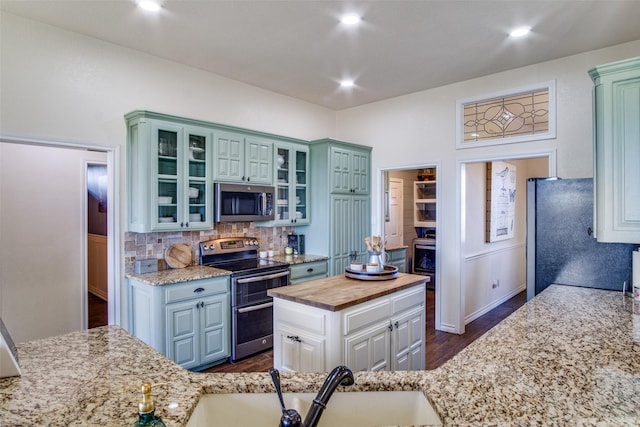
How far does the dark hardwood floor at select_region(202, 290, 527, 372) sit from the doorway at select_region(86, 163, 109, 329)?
2.73 metres

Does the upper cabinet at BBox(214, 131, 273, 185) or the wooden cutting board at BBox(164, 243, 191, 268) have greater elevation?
the upper cabinet at BBox(214, 131, 273, 185)

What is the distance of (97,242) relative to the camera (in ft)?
19.4

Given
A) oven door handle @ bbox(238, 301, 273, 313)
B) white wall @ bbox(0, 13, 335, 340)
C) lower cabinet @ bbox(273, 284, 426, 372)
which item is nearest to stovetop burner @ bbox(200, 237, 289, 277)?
oven door handle @ bbox(238, 301, 273, 313)

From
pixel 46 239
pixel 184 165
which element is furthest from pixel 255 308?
pixel 46 239

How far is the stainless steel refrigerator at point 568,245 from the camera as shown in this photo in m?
2.67

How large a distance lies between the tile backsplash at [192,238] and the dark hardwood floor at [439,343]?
46.2 inches

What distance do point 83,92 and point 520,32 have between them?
377 centimetres

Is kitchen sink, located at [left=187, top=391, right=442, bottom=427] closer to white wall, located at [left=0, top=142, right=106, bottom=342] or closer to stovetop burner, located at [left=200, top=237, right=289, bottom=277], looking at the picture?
stovetop burner, located at [left=200, top=237, right=289, bottom=277]

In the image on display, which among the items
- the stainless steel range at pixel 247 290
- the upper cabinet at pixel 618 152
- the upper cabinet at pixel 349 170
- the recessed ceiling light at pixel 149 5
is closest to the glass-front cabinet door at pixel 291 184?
the upper cabinet at pixel 349 170

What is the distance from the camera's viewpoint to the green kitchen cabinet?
3.33m

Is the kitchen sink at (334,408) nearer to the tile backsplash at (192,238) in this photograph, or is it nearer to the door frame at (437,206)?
the tile backsplash at (192,238)

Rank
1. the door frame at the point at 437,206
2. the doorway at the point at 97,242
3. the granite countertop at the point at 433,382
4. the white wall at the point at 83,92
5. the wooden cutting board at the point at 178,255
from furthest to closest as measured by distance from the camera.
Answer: the doorway at the point at 97,242, the door frame at the point at 437,206, the wooden cutting board at the point at 178,255, the white wall at the point at 83,92, the granite countertop at the point at 433,382

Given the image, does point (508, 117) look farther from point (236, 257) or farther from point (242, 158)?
point (236, 257)

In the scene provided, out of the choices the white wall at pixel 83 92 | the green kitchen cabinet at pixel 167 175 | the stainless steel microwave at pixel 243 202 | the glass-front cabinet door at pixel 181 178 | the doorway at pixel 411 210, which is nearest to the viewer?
the white wall at pixel 83 92
